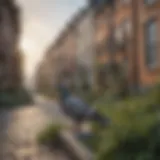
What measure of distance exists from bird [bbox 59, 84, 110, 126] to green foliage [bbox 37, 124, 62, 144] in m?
0.09

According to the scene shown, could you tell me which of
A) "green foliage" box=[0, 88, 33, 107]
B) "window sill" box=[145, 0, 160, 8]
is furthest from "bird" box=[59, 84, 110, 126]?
"window sill" box=[145, 0, 160, 8]

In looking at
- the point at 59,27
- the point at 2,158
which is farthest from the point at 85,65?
the point at 2,158

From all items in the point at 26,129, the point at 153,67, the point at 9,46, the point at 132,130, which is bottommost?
the point at 132,130

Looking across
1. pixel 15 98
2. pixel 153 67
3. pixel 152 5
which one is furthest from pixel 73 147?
pixel 152 5

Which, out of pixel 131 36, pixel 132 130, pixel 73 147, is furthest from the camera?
pixel 73 147

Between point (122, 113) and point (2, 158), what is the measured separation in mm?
578

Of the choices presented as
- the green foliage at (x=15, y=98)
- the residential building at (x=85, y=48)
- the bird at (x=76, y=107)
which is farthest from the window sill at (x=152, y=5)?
the green foliage at (x=15, y=98)

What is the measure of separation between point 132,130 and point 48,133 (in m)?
0.38

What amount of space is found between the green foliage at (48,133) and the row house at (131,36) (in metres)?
0.30

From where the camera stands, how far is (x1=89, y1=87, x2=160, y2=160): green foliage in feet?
4.06

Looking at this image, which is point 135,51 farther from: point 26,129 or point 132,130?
point 26,129

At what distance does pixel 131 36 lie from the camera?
4.54ft

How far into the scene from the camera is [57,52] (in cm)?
136

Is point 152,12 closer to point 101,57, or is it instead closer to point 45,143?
point 101,57
